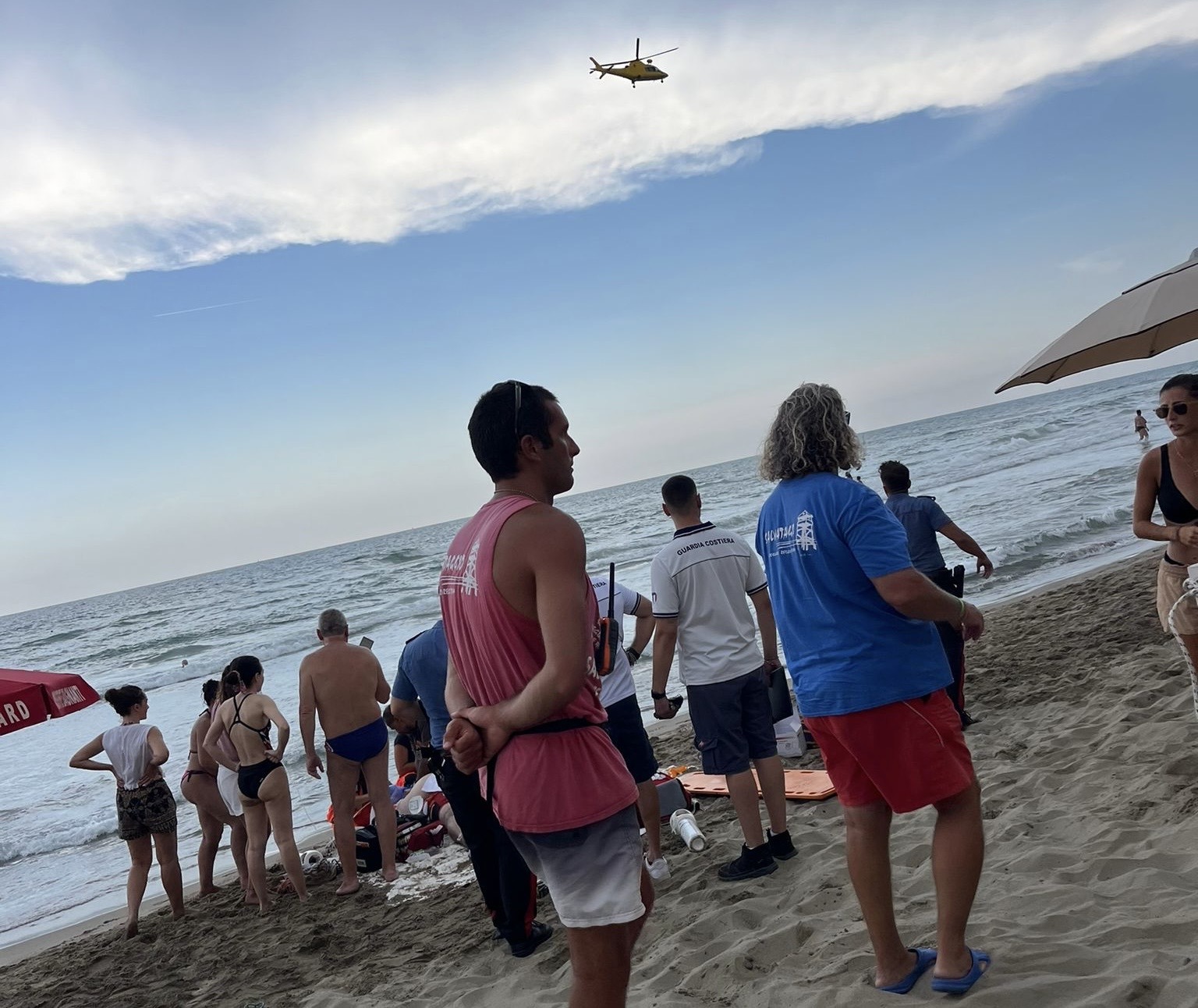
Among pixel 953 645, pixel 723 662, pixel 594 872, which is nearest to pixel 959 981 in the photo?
pixel 594 872

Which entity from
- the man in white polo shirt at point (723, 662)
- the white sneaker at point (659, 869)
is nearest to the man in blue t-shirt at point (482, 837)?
the white sneaker at point (659, 869)

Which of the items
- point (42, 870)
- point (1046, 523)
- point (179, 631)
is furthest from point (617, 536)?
point (42, 870)

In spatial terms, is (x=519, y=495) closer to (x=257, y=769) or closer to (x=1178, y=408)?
(x=1178, y=408)

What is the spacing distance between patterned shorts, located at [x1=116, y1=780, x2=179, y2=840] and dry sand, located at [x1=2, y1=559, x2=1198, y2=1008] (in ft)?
2.10

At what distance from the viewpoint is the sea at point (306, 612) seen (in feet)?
29.1

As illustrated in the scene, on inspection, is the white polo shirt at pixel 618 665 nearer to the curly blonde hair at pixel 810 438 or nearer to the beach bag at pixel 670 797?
the beach bag at pixel 670 797

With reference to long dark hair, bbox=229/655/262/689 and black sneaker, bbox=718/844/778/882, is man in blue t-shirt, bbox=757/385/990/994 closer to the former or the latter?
black sneaker, bbox=718/844/778/882

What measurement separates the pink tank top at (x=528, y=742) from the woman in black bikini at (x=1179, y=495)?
271 cm

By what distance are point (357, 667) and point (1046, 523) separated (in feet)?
45.4

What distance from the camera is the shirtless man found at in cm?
571

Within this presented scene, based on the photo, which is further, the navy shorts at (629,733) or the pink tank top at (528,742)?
the navy shorts at (629,733)

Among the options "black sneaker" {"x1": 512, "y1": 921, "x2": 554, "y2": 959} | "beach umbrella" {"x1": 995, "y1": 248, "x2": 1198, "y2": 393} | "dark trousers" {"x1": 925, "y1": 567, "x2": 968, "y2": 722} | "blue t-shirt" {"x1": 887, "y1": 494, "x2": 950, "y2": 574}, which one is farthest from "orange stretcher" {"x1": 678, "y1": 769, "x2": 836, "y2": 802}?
"beach umbrella" {"x1": 995, "y1": 248, "x2": 1198, "y2": 393}

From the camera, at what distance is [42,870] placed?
8.53m

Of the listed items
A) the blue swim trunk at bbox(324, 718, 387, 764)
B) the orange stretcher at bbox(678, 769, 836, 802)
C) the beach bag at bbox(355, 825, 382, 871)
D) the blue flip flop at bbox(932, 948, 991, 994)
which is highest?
the blue swim trunk at bbox(324, 718, 387, 764)
